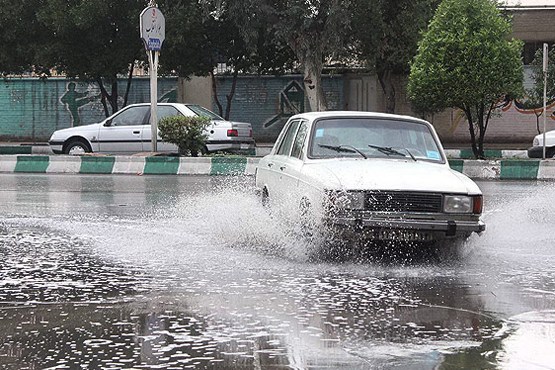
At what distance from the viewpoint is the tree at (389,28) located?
1340 inches

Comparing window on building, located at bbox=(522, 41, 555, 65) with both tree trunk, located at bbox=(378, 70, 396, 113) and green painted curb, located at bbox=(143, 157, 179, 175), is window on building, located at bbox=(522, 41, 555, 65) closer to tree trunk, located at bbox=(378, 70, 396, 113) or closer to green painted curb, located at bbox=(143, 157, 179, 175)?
tree trunk, located at bbox=(378, 70, 396, 113)

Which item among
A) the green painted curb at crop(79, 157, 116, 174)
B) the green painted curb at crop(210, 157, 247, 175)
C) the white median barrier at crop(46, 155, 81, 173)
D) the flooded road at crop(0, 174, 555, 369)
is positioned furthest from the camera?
the white median barrier at crop(46, 155, 81, 173)

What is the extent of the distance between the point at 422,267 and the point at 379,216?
641 millimetres

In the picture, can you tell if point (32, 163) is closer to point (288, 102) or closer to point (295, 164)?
point (295, 164)

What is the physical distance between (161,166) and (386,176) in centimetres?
1372

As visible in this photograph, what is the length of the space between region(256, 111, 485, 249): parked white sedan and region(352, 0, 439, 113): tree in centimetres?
2270

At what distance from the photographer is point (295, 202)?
10.6 metres

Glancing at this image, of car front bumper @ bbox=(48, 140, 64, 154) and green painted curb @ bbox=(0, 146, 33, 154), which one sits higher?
car front bumper @ bbox=(48, 140, 64, 154)

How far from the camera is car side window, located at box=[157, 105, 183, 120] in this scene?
25.8 m

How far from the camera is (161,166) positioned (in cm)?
2317

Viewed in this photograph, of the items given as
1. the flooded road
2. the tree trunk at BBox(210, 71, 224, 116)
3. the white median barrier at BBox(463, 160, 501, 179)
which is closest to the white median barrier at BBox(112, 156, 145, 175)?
the white median barrier at BBox(463, 160, 501, 179)

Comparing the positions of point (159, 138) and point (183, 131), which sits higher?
point (183, 131)

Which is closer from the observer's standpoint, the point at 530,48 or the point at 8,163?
the point at 8,163

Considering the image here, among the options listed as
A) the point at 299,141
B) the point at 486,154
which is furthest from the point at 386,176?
the point at 486,154
